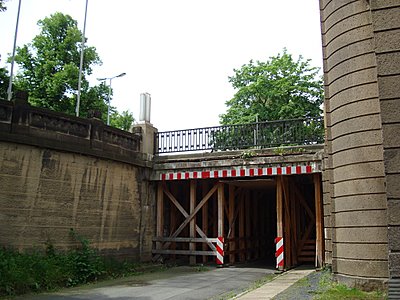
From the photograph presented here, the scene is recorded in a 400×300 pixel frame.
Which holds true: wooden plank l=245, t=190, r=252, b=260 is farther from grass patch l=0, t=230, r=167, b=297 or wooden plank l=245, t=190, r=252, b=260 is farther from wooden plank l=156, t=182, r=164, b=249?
grass patch l=0, t=230, r=167, b=297

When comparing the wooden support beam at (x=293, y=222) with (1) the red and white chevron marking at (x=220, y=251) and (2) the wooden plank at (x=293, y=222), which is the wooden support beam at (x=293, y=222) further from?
(1) the red and white chevron marking at (x=220, y=251)

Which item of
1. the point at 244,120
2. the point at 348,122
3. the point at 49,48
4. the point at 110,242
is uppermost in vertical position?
the point at 49,48

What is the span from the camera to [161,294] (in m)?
9.48

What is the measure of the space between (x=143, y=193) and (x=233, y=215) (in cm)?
384

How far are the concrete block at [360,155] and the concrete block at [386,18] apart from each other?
292 cm

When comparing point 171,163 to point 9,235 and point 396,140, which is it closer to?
point 9,235

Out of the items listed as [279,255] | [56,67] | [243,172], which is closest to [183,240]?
[243,172]

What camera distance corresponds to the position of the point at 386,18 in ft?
19.0

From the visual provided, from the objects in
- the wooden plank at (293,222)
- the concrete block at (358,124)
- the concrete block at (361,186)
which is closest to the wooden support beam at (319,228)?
the wooden plank at (293,222)

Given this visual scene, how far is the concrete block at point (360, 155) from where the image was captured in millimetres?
8006

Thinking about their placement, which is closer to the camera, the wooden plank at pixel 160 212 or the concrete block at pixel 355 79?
the concrete block at pixel 355 79

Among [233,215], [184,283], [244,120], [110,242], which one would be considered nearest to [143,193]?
[110,242]

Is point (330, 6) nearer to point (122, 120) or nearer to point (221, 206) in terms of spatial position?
point (221, 206)

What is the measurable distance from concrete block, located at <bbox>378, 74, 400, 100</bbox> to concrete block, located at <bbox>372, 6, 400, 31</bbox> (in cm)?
73
